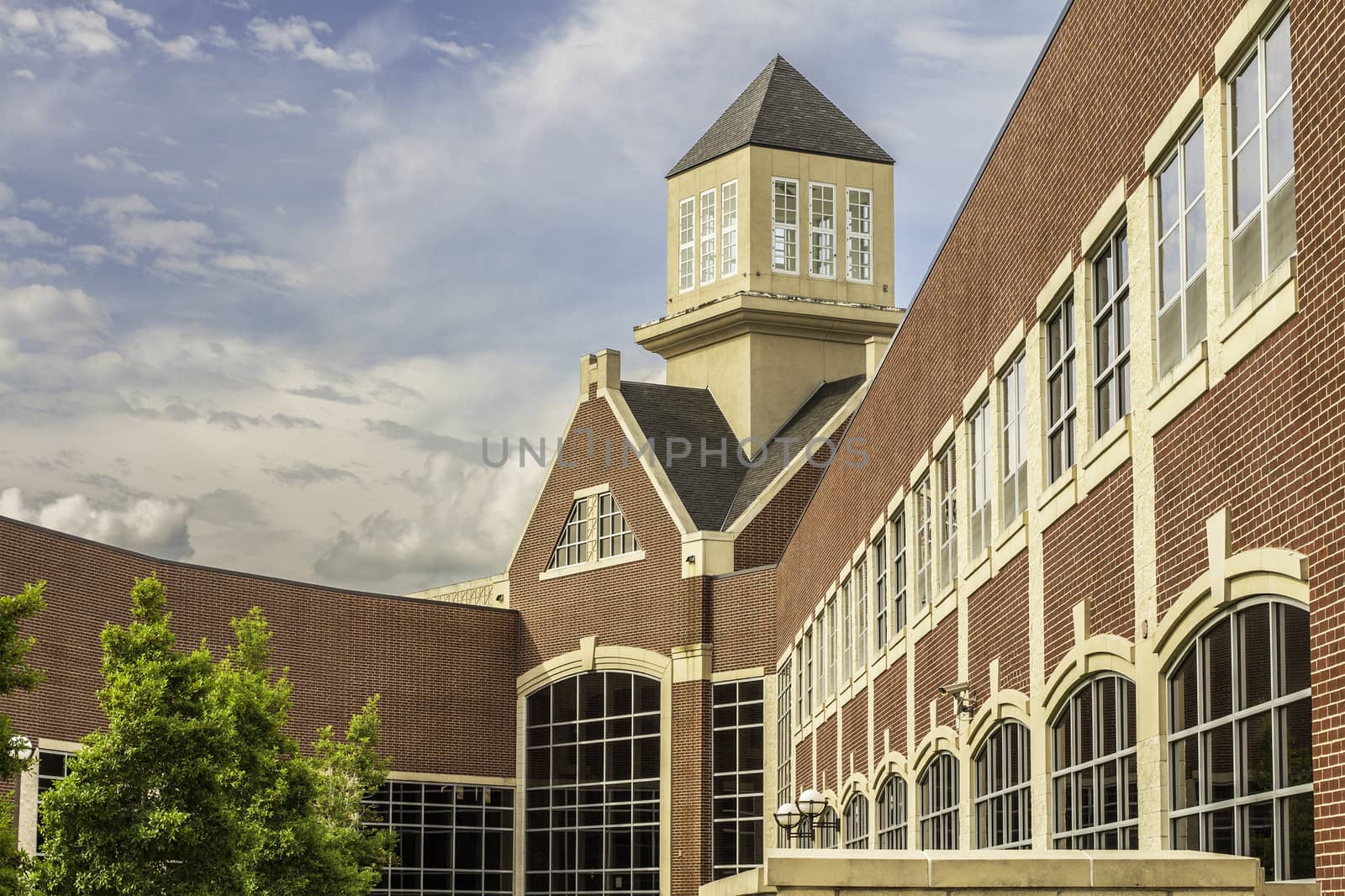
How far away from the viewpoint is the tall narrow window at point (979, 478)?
19.7m

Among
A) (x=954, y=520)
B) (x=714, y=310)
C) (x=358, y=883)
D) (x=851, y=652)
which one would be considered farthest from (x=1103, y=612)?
(x=714, y=310)

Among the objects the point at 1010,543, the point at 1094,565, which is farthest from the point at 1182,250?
the point at 1010,543

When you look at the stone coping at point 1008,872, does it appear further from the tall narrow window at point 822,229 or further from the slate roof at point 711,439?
the tall narrow window at point 822,229

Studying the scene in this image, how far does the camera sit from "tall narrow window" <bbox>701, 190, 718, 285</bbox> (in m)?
52.4

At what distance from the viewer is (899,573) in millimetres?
25891

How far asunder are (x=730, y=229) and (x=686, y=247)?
1820mm

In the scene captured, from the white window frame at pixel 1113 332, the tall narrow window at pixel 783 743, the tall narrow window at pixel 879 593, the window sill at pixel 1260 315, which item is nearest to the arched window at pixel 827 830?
the tall narrow window at pixel 879 593

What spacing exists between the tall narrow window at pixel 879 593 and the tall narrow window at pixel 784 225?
80.8 feet

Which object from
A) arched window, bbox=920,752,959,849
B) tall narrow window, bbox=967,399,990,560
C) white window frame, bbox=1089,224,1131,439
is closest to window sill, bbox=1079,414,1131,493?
white window frame, bbox=1089,224,1131,439

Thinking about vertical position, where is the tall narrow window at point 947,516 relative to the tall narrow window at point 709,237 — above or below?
below

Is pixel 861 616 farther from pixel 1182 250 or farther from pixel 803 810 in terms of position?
pixel 1182 250

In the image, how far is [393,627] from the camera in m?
50.2

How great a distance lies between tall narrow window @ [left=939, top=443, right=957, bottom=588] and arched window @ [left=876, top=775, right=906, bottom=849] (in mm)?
4134

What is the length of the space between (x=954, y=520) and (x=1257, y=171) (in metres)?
10.9
